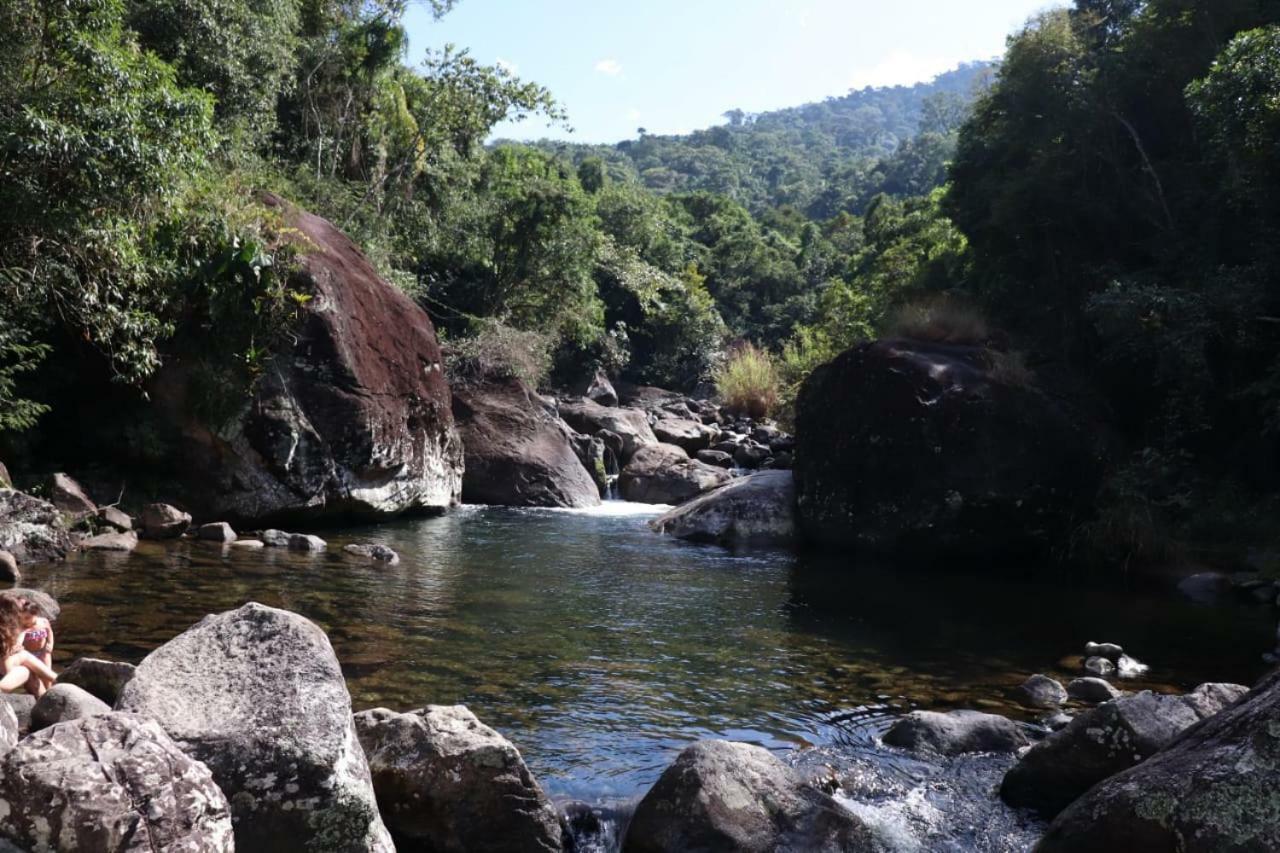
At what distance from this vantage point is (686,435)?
2786cm

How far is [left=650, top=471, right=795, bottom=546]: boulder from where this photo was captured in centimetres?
1672

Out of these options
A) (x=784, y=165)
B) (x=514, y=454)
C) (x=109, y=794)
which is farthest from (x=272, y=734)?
(x=784, y=165)

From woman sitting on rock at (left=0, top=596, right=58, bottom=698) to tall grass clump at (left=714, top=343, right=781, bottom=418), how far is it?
2626 cm

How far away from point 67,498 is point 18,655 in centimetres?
726

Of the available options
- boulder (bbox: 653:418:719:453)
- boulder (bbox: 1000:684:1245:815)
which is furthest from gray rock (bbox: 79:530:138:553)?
boulder (bbox: 653:418:719:453)

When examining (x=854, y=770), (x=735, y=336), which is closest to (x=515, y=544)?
(x=854, y=770)

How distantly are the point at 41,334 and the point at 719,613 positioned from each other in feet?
31.1

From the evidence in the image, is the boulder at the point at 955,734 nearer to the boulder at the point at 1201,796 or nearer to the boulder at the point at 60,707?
the boulder at the point at 1201,796

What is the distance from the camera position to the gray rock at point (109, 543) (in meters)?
12.0

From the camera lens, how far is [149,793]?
3256 mm

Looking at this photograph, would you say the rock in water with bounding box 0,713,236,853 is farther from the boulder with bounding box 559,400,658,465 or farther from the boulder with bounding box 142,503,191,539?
the boulder with bounding box 559,400,658,465

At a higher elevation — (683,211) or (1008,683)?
(683,211)

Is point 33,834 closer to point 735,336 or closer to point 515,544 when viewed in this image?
point 515,544

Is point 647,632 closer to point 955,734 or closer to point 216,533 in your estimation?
point 955,734
